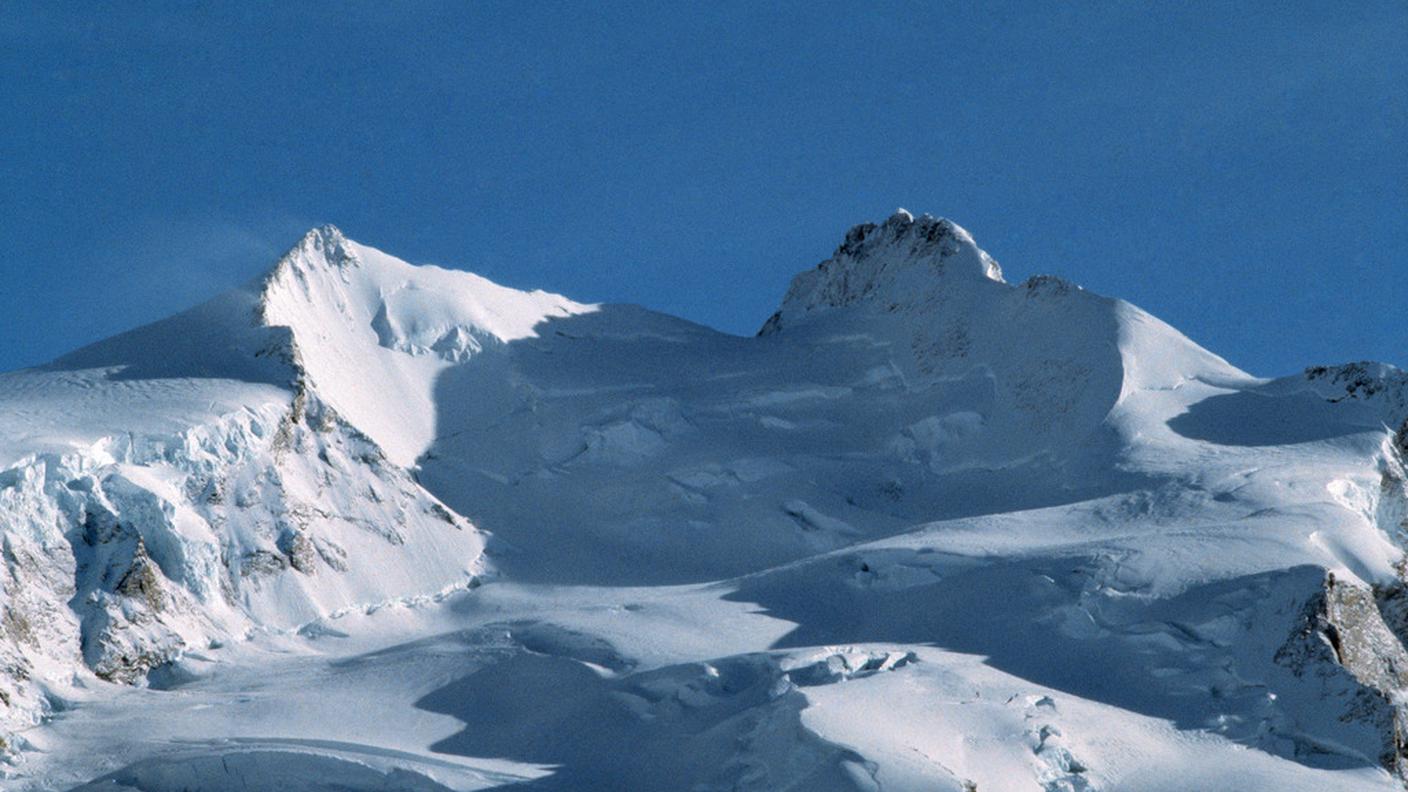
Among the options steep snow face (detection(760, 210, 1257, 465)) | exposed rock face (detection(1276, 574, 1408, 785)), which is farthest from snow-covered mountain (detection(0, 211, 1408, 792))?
steep snow face (detection(760, 210, 1257, 465))

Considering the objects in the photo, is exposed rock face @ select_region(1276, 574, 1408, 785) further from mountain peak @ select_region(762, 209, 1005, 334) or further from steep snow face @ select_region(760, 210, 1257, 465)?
mountain peak @ select_region(762, 209, 1005, 334)

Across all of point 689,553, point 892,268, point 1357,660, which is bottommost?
point 1357,660

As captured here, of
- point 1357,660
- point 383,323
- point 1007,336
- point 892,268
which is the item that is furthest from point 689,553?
point 892,268

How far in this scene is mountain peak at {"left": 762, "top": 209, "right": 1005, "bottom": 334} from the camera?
398ft

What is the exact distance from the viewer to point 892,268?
127 meters

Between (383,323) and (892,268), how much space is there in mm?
30534

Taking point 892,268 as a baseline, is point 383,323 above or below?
below

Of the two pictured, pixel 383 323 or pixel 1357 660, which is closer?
pixel 1357 660

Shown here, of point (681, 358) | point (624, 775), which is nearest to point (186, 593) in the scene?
point (624, 775)

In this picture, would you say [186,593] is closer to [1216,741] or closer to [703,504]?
[703,504]

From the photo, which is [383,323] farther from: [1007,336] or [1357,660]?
[1357,660]

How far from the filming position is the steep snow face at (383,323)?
348 feet

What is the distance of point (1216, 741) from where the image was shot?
75.9m

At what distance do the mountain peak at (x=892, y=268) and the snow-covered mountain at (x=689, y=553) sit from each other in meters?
0.65
